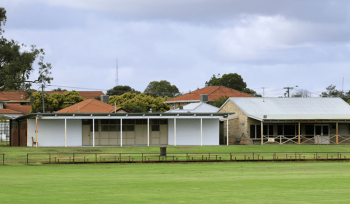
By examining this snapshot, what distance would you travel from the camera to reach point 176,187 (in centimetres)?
1556

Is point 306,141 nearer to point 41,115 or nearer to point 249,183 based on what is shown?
point 41,115

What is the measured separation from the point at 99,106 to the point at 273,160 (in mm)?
28251

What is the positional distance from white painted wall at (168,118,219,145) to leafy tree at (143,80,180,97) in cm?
7316

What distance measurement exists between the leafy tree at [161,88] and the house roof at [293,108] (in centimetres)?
6636

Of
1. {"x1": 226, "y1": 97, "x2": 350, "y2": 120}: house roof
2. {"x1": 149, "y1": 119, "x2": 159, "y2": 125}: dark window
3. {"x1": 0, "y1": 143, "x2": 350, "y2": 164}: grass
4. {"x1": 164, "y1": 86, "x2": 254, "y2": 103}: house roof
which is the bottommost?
{"x1": 0, "y1": 143, "x2": 350, "y2": 164}: grass

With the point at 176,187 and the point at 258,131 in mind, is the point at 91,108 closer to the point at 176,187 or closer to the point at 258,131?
the point at 258,131

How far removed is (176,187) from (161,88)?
99470 mm

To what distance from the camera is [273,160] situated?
2823 centimetres

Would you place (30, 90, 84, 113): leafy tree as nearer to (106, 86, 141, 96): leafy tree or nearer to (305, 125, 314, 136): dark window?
(305, 125, 314, 136): dark window

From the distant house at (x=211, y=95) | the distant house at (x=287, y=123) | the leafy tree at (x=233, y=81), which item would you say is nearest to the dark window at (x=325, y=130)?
the distant house at (x=287, y=123)

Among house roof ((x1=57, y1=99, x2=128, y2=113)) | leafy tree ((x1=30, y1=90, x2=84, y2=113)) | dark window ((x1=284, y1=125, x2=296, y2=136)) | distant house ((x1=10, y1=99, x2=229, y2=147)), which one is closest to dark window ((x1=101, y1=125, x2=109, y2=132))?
distant house ((x1=10, y1=99, x2=229, y2=147))

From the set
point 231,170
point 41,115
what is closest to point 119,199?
point 231,170

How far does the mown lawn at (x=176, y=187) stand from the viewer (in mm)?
13008

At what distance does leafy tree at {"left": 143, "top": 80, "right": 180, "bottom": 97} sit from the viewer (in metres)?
113
